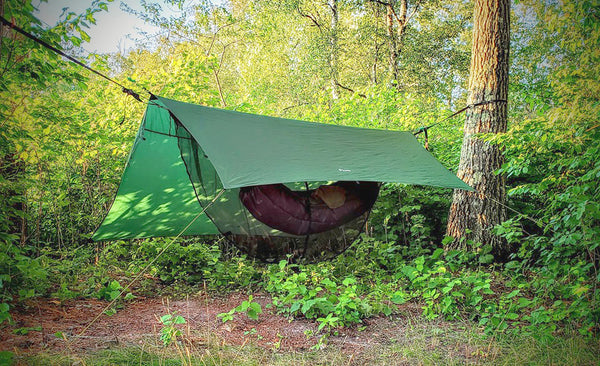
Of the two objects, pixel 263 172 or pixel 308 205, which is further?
pixel 308 205

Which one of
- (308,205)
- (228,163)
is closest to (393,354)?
(308,205)

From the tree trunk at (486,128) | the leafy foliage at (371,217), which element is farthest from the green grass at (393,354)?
the tree trunk at (486,128)

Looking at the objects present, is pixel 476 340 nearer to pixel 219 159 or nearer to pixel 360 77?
pixel 219 159

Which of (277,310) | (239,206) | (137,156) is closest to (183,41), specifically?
(137,156)

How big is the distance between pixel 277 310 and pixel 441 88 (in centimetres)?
733

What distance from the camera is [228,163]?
6.20ft

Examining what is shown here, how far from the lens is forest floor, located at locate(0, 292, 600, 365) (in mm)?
1672

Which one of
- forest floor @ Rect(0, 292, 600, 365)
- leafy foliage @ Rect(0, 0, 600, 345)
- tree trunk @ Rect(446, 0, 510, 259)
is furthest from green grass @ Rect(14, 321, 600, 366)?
tree trunk @ Rect(446, 0, 510, 259)

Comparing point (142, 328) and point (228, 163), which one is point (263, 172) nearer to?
point (228, 163)

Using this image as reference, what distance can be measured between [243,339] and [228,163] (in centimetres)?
93

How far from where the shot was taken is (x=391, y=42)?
7773 millimetres

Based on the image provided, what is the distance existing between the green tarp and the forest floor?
59cm

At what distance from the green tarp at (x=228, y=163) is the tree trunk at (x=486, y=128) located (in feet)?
1.79

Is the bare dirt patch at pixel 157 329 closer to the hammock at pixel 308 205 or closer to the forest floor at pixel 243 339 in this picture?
the forest floor at pixel 243 339
